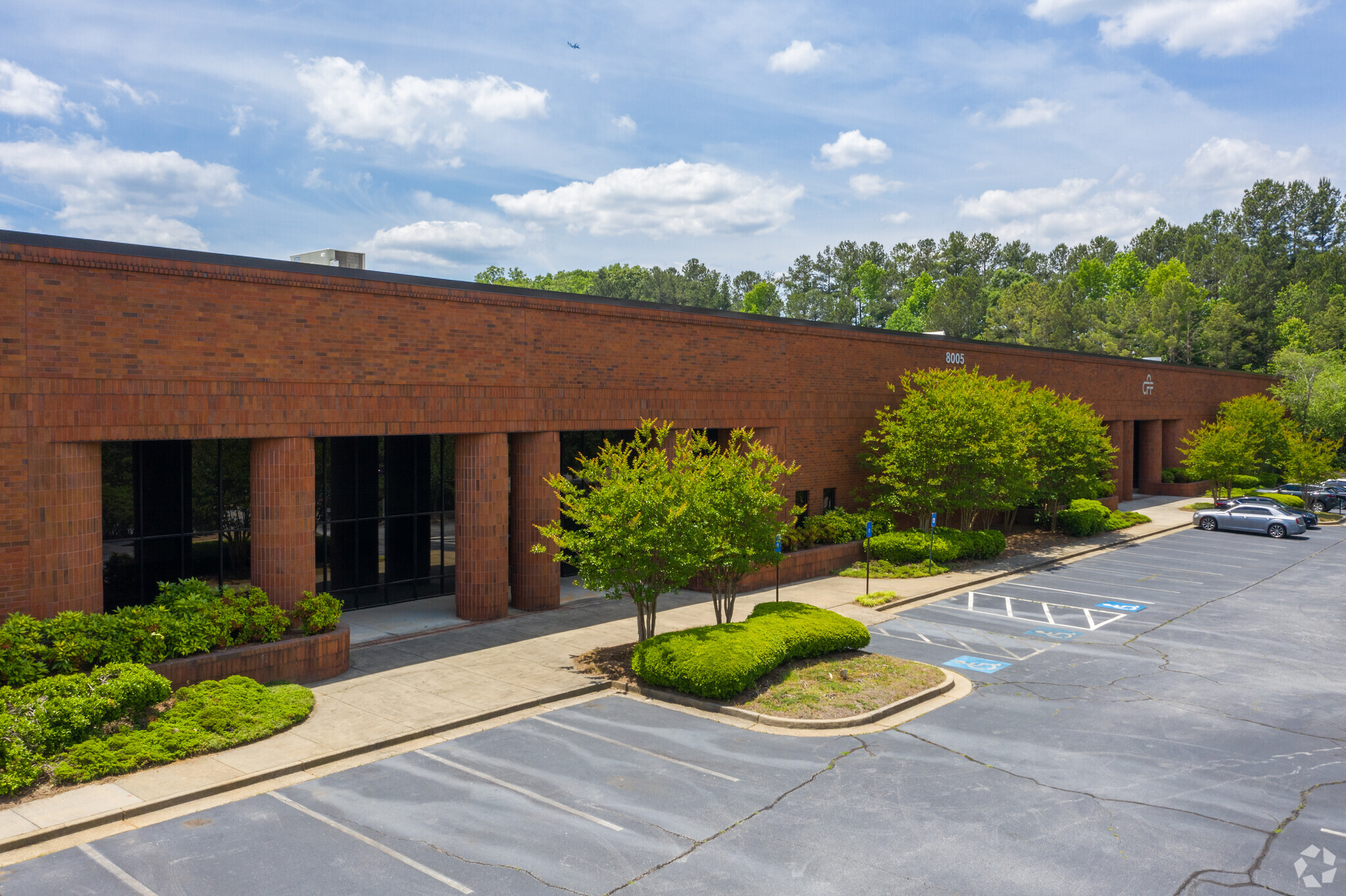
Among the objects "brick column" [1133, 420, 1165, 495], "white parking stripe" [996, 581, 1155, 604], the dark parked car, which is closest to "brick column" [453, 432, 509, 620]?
"white parking stripe" [996, 581, 1155, 604]

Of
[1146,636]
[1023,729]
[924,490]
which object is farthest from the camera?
[924,490]

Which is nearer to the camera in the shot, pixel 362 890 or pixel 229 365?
pixel 362 890

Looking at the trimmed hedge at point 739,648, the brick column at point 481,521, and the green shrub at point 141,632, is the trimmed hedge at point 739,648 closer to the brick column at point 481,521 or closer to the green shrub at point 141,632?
the brick column at point 481,521

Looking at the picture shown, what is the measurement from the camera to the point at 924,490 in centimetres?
3192

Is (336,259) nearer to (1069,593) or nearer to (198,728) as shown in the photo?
(198,728)

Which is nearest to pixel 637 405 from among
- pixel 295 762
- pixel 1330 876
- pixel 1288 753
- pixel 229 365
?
pixel 229 365

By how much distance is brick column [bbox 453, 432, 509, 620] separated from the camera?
877 inches

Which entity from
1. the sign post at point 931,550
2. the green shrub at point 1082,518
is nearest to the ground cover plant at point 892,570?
the sign post at point 931,550

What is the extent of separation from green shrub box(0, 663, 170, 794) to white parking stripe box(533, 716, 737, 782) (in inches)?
239

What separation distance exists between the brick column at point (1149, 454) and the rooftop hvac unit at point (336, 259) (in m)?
50.4

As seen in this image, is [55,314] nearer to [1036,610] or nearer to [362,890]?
[362,890]

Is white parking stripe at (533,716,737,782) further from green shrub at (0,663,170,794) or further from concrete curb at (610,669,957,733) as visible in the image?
green shrub at (0,663,170,794)

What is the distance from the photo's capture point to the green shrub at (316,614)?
58.7ft

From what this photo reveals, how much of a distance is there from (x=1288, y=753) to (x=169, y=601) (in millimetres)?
19307
